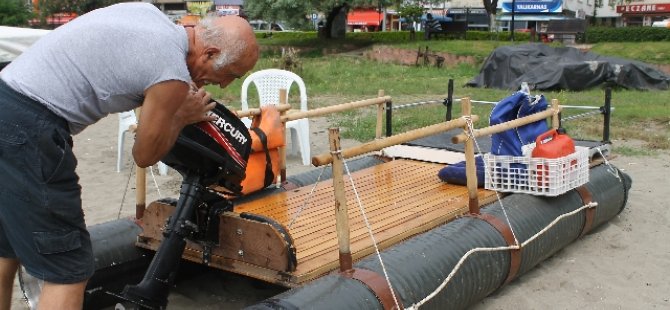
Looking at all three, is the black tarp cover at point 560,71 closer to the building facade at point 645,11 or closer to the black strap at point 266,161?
the black strap at point 266,161

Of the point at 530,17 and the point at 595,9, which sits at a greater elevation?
the point at 595,9

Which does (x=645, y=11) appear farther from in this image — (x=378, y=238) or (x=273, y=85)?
(x=378, y=238)

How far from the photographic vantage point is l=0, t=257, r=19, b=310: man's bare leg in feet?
10.3

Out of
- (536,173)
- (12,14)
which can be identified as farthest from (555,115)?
(12,14)

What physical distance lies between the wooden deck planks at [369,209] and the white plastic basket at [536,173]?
0.54 ft

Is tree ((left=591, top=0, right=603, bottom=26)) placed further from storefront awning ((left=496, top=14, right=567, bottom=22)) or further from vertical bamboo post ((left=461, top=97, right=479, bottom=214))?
vertical bamboo post ((left=461, top=97, right=479, bottom=214))

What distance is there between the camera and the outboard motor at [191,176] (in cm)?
332

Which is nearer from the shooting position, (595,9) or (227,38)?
(227,38)

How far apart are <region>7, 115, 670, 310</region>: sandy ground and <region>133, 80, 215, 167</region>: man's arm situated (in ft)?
6.17

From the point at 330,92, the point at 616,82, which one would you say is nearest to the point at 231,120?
the point at 330,92

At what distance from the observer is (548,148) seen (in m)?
5.30

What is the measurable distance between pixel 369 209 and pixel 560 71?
12.9m

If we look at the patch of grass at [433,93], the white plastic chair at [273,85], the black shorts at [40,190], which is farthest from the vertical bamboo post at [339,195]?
the patch of grass at [433,93]

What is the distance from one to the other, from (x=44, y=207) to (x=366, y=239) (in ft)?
6.83
